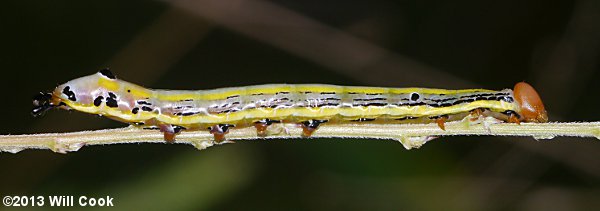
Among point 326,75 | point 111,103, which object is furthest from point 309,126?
point 326,75

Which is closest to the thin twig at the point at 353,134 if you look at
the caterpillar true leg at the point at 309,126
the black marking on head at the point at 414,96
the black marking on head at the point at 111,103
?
the caterpillar true leg at the point at 309,126

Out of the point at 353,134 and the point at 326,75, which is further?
the point at 326,75

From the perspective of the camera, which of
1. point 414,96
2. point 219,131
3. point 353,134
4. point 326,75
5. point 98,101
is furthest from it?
point 326,75

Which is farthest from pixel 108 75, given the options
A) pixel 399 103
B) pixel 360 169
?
pixel 360 169

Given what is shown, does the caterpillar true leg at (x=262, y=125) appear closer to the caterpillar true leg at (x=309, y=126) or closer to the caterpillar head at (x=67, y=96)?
the caterpillar true leg at (x=309, y=126)

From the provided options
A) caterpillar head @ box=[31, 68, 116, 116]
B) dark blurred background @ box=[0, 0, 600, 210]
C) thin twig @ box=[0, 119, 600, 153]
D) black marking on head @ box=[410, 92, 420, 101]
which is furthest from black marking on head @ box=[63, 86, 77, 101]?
black marking on head @ box=[410, 92, 420, 101]

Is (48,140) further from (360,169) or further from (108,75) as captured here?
(360,169)

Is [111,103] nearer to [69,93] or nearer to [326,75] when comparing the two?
[69,93]

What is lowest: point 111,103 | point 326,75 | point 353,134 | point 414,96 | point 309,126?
point 353,134
